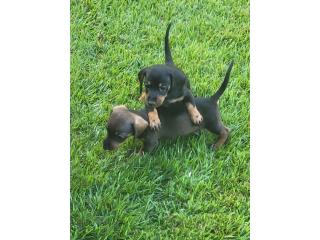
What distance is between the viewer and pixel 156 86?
2.57m

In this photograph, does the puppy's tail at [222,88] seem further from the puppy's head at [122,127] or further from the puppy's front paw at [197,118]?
the puppy's head at [122,127]

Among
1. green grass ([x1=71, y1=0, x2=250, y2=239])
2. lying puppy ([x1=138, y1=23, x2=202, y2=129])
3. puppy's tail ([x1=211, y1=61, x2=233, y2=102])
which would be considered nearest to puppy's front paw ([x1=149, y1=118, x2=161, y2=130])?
lying puppy ([x1=138, y1=23, x2=202, y2=129])

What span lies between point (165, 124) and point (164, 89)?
0.18 metres

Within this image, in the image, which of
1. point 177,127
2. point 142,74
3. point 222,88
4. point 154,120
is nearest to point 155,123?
point 154,120

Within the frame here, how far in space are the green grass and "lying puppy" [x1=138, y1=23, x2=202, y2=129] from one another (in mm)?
105

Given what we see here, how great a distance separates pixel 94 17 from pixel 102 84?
0.33 metres

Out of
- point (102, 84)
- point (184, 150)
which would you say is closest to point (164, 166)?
point (184, 150)

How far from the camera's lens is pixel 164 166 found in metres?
2.66

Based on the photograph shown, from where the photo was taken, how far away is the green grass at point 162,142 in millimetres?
2553

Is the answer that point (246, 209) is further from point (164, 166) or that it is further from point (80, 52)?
point (80, 52)

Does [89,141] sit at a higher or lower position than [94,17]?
lower

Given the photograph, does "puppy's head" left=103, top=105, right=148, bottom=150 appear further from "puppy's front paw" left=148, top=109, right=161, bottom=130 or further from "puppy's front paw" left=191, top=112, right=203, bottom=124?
"puppy's front paw" left=191, top=112, right=203, bottom=124

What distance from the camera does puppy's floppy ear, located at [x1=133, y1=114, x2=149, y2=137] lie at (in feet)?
8.60

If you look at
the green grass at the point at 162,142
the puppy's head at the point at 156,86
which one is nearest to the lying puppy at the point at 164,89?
the puppy's head at the point at 156,86
